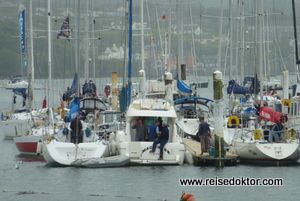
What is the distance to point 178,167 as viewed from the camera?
34750mm

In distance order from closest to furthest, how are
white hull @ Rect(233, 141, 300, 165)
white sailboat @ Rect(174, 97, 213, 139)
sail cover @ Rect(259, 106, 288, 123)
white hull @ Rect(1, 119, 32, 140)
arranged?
1. white hull @ Rect(233, 141, 300, 165)
2. sail cover @ Rect(259, 106, 288, 123)
3. white sailboat @ Rect(174, 97, 213, 139)
4. white hull @ Rect(1, 119, 32, 140)

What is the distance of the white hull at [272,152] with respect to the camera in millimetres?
34969

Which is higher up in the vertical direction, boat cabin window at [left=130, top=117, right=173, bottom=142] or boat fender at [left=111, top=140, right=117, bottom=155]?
boat cabin window at [left=130, top=117, right=173, bottom=142]

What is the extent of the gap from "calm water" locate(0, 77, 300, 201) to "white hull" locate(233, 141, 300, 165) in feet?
1.45

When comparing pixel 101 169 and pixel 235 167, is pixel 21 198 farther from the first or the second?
pixel 235 167

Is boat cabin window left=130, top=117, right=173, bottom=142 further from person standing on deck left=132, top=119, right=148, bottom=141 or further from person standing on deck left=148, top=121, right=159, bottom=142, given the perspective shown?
person standing on deck left=148, top=121, right=159, bottom=142

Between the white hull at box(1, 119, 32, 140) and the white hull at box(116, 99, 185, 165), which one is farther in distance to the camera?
the white hull at box(1, 119, 32, 140)

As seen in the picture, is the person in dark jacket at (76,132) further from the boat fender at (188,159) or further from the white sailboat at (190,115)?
the white sailboat at (190,115)

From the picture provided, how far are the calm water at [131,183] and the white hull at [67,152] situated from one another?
377 mm

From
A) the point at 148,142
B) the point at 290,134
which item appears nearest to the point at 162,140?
the point at 148,142

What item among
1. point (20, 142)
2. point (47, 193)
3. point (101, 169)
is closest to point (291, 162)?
point (101, 169)

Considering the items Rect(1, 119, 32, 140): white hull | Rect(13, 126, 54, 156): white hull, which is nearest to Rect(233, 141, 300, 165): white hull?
Rect(13, 126, 54, 156): white hull

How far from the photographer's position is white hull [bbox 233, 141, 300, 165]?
3497 cm

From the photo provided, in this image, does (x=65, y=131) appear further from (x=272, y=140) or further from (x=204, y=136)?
(x=272, y=140)
